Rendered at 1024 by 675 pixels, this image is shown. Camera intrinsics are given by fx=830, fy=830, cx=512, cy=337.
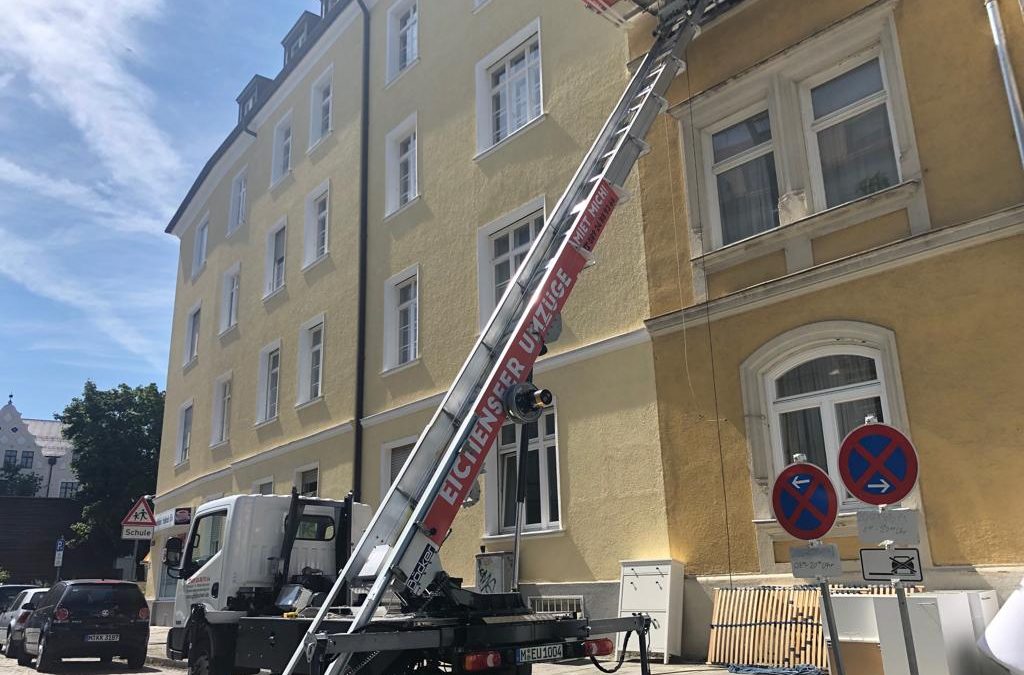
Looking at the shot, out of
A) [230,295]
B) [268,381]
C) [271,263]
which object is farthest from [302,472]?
[230,295]

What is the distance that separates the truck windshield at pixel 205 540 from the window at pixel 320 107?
1345 cm

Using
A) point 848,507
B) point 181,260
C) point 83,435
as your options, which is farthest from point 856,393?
point 83,435

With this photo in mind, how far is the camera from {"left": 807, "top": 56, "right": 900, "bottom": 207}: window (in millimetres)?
9445

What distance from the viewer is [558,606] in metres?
11.9

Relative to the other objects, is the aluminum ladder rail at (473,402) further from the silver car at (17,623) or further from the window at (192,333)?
the window at (192,333)

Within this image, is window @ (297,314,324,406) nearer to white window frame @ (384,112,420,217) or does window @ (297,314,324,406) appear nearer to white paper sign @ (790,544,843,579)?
white window frame @ (384,112,420,217)

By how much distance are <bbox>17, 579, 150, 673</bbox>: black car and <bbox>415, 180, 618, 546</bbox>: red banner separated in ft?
33.7

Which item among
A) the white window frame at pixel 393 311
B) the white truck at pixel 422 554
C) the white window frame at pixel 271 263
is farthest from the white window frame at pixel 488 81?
the white window frame at pixel 271 263

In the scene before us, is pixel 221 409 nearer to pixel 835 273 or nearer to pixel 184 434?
pixel 184 434

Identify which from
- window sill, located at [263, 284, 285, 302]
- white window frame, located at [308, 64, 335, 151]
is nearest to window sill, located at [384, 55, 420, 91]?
white window frame, located at [308, 64, 335, 151]

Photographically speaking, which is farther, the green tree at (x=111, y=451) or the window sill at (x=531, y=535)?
the green tree at (x=111, y=451)

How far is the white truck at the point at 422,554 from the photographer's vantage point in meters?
5.85

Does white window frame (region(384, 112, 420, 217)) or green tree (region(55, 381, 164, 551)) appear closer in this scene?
white window frame (region(384, 112, 420, 217))

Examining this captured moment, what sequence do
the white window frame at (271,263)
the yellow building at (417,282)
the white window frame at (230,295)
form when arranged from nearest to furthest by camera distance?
the yellow building at (417,282)
the white window frame at (271,263)
the white window frame at (230,295)
